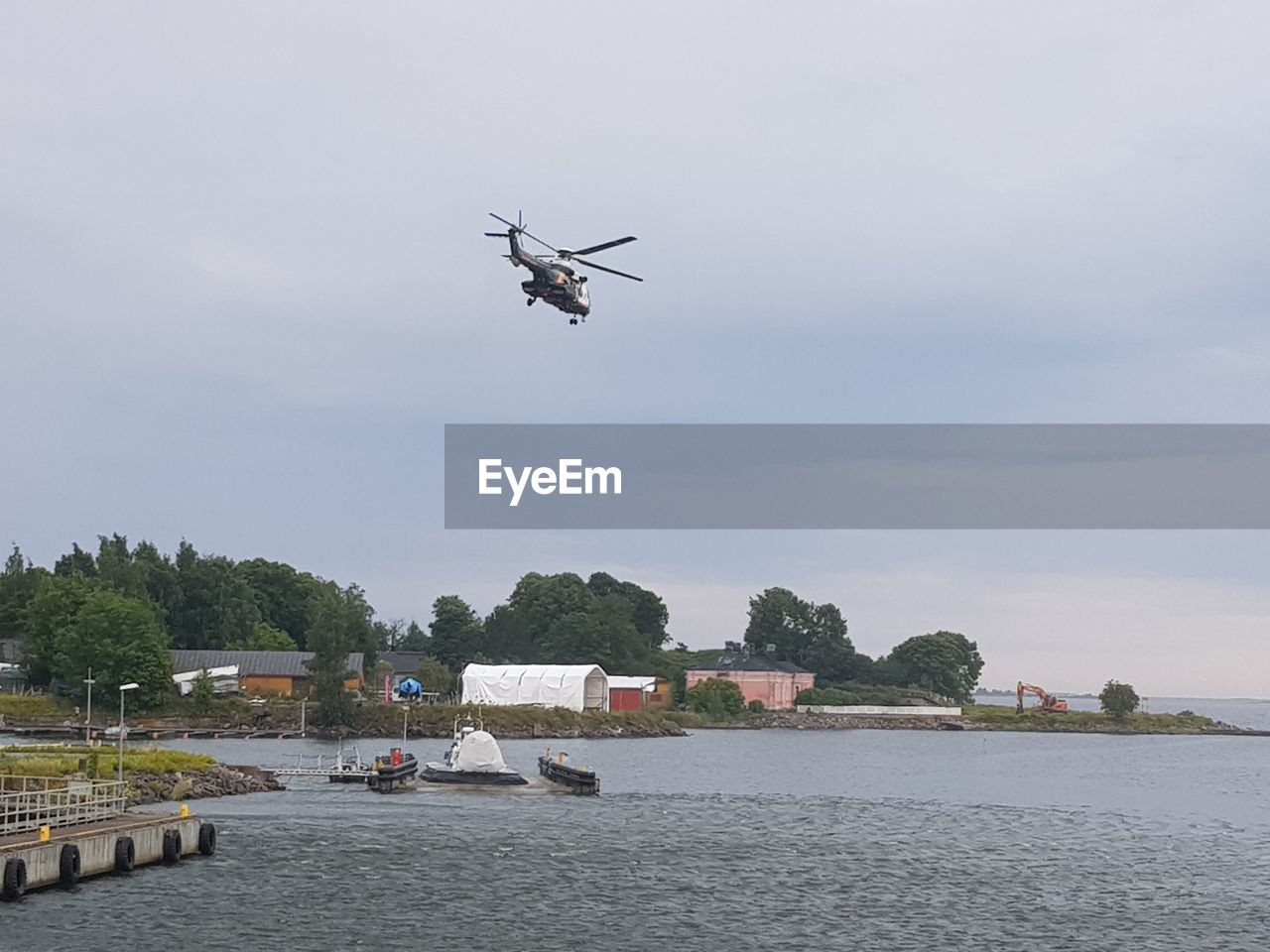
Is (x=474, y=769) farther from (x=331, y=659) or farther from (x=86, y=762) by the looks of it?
(x=331, y=659)

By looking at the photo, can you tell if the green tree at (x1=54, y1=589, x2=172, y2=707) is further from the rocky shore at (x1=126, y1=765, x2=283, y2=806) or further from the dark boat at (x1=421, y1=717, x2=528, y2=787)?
the dark boat at (x1=421, y1=717, x2=528, y2=787)

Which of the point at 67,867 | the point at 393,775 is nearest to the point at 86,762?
the point at 393,775

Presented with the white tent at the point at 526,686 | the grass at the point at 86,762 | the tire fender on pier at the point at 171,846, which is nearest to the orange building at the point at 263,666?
the white tent at the point at 526,686

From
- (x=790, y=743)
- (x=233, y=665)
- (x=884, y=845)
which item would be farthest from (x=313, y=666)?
(x=884, y=845)

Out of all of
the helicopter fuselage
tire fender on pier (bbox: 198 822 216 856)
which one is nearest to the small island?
tire fender on pier (bbox: 198 822 216 856)

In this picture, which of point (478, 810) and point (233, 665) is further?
point (233, 665)

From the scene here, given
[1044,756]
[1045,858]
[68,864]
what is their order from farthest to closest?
[1044,756] < [1045,858] < [68,864]

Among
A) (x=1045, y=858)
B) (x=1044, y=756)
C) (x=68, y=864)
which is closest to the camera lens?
(x=68, y=864)

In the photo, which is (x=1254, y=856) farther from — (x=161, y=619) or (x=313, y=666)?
(x=161, y=619)
